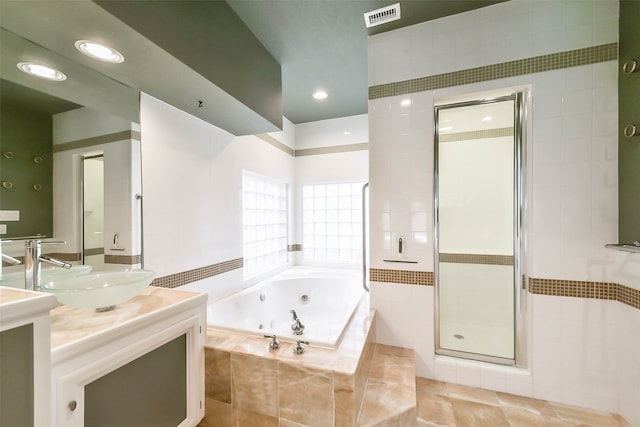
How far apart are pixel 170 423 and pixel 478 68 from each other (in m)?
2.90

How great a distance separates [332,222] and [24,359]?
337 centimetres

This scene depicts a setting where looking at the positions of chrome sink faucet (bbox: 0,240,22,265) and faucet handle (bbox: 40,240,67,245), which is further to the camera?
faucet handle (bbox: 40,240,67,245)

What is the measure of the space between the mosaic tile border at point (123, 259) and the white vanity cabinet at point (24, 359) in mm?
979

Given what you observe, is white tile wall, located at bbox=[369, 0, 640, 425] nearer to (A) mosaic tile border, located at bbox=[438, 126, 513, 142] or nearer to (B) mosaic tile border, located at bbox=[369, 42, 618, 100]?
(B) mosaic tile border, located at bbox=[369, 42, 618, 100]

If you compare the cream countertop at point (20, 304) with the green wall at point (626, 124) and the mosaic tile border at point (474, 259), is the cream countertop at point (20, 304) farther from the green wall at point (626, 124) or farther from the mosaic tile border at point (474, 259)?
the green wall at point (626, 124)

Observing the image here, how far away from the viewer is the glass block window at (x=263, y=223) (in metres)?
3.01

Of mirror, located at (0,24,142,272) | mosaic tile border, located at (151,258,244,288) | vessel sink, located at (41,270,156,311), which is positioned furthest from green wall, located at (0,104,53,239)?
mosaic tile border, located at (151,258,244,288)

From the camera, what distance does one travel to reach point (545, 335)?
66.9 inches

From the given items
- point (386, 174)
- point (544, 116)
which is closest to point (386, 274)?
point (386, 174)

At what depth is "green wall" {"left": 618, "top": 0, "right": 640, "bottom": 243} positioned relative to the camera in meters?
1.43

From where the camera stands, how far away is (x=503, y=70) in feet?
5.77

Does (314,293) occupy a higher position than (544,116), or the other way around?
(544,116)

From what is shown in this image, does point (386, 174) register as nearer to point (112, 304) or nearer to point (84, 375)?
point (112, 304)

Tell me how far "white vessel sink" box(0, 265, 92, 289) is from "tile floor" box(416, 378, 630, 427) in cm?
218
